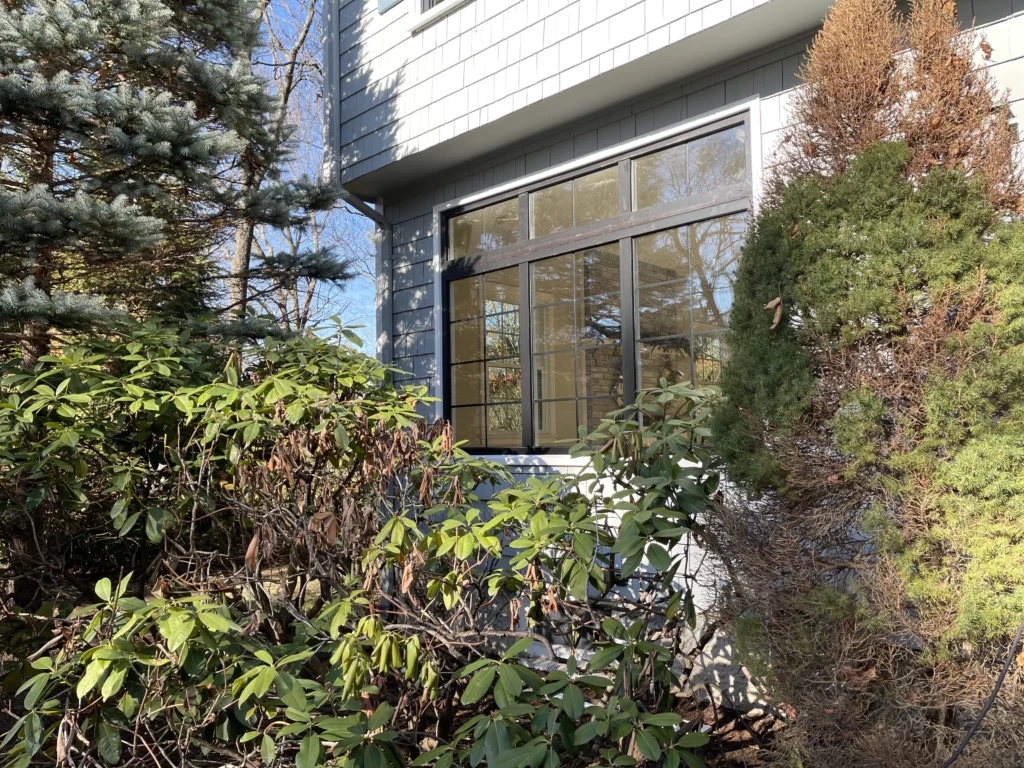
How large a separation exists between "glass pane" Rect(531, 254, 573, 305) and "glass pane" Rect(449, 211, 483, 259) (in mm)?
604

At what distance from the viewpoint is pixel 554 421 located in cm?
468

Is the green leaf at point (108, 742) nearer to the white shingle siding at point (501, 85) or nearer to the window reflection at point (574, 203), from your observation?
the white shingle siding at point (501, 85)

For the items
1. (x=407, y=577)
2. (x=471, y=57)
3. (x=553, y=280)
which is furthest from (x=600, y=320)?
(x=407, y=577)

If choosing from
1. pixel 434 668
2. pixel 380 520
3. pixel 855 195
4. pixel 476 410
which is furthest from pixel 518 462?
pixel 855 195

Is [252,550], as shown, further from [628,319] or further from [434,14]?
[434,14]

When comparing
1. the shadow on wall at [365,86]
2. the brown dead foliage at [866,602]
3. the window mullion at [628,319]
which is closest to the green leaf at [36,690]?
the brown dead foliage at [866,602]

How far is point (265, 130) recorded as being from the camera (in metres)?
4.83

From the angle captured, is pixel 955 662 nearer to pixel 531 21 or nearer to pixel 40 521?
pixel 40 521

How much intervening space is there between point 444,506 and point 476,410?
2704 millimetres

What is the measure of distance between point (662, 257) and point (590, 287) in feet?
1.83

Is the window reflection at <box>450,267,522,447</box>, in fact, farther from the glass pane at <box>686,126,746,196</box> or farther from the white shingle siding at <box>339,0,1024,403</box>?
the glass pane at <box>686,126,746,196</box>

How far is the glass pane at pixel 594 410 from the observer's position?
4361 millimetres

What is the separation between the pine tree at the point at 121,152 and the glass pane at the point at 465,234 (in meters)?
0.92

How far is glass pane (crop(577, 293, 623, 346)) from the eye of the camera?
173 inches
